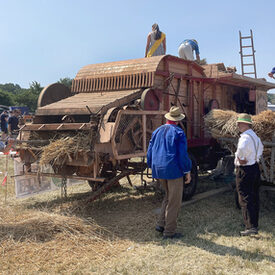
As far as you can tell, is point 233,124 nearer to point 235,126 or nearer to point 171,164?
point 235,126

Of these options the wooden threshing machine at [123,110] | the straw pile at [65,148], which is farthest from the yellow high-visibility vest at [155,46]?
the straw pile at [65,148]

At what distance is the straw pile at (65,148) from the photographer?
4699 mm

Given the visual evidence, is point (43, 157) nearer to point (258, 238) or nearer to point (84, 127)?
point (84, 127)

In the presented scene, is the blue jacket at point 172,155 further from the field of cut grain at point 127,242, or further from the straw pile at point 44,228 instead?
the straw pile at point 44,228

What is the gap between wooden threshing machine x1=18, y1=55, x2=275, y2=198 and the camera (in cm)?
486

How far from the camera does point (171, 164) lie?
4230mm

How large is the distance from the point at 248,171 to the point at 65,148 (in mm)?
2642

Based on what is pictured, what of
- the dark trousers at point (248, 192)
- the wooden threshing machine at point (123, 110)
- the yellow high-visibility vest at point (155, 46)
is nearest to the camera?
the dark trousers at point (248, 192)

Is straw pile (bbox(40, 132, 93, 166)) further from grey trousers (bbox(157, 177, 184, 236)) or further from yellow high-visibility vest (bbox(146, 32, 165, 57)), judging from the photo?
yellow high-visibility vest (bbox(146, 32, 165, 57))

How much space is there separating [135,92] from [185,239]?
2.76 meters

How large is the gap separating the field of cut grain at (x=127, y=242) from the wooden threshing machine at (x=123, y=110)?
2.33 ft

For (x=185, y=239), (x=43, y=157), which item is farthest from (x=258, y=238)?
(x=43, y=157)

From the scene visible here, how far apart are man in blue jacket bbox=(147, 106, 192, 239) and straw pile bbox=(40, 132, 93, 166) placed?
1.04 m

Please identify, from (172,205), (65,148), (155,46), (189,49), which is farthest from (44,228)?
(189,49)
